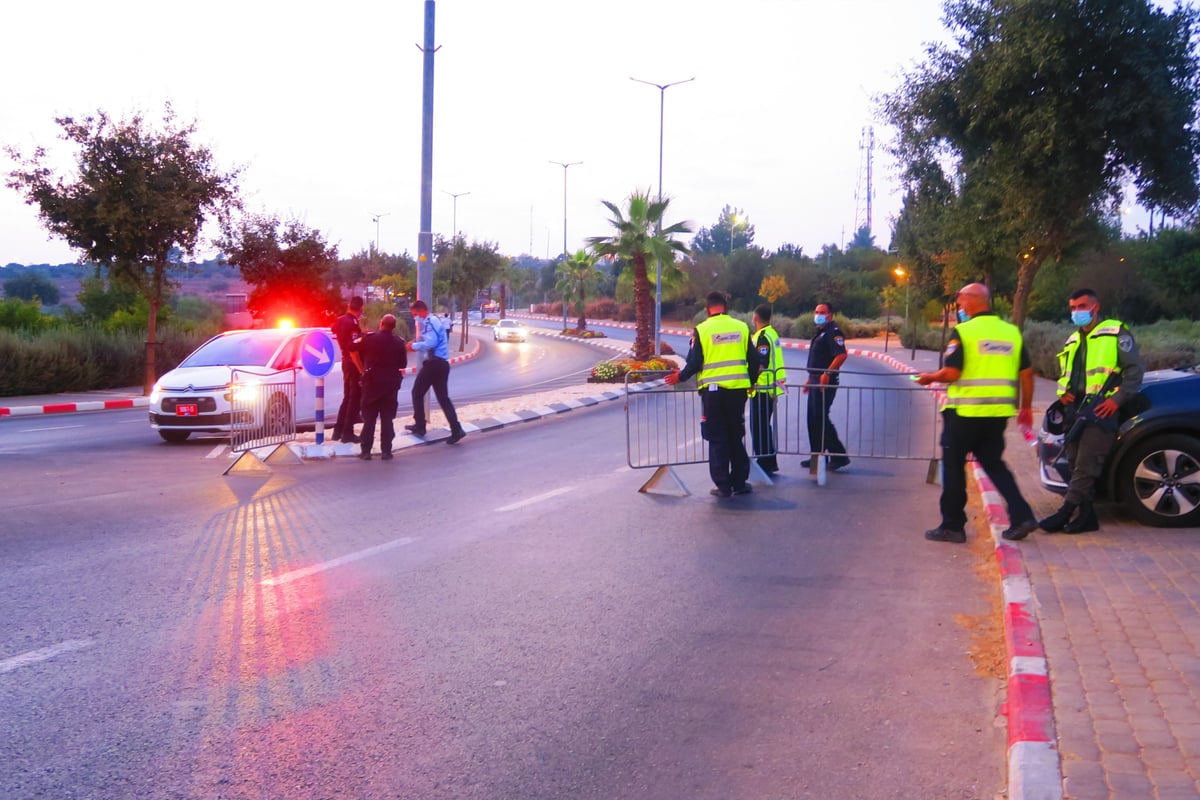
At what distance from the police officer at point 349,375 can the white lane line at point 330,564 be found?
6498 mm

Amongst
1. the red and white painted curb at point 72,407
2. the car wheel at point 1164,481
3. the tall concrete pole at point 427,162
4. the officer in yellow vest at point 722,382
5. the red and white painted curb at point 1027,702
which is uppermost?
the tall concrete pole at point 427,162

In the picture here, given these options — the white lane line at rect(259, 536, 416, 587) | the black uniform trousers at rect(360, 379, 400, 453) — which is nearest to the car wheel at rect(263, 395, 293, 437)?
the black uniform trousers at rect(360, 379, 400, 453)

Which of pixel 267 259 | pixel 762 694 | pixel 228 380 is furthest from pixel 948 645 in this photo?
pixel 267 259

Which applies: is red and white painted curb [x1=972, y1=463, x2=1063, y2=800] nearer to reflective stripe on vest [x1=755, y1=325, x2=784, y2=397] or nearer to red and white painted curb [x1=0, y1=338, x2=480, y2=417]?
reflective stripe on vest [x1=755, y1=325, x2=784, y2=397]

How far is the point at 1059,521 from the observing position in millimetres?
8070

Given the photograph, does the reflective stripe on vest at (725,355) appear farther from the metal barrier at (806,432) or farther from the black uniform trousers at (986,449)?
the black uniform trousers at (986,449)

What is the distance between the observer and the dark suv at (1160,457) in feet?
26.5

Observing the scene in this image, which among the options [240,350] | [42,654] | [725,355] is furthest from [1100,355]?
[240,350]

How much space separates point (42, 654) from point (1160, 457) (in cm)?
773

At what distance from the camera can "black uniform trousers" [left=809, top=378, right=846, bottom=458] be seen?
1177 centimetres

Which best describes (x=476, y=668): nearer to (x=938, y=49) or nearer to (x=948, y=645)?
(x=948, y=645)

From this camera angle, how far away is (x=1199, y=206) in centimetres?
1476

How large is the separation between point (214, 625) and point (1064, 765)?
171 inches

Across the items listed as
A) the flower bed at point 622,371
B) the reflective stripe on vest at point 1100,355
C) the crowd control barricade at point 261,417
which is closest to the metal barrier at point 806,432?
the reflective stripe on vest at point 1100,355
